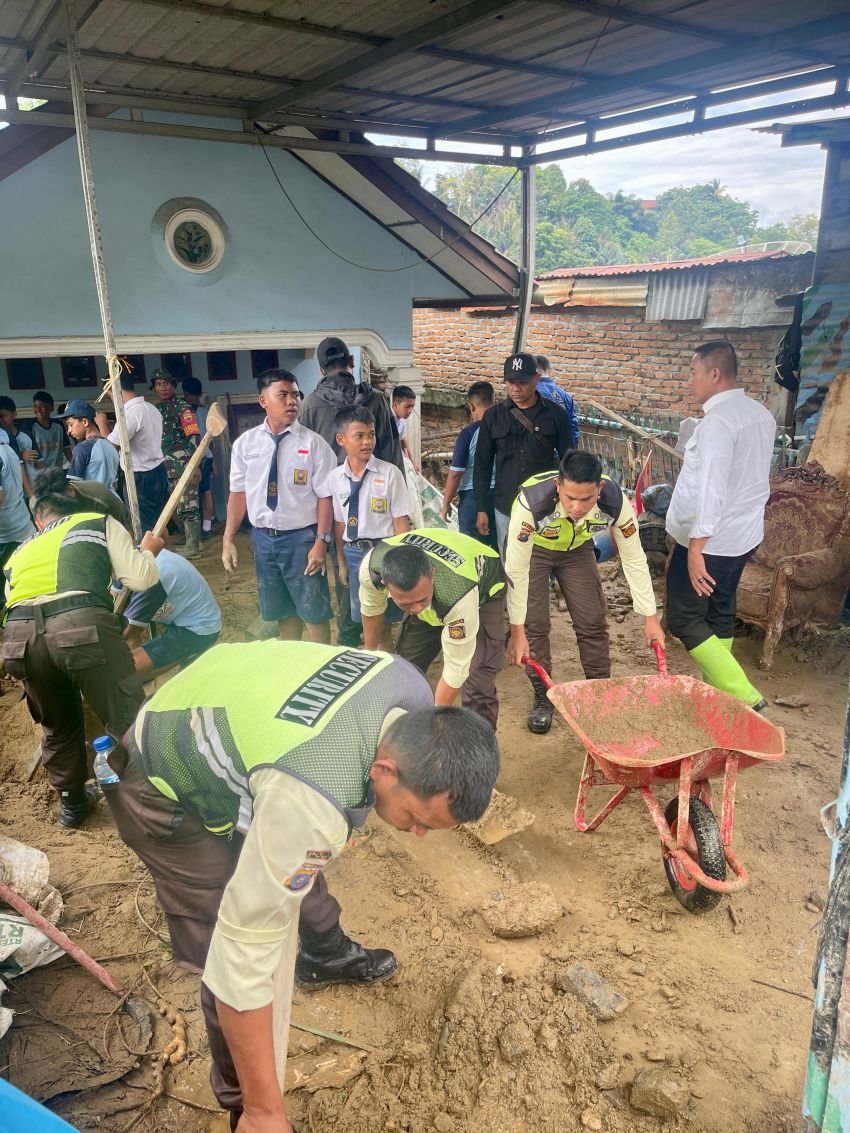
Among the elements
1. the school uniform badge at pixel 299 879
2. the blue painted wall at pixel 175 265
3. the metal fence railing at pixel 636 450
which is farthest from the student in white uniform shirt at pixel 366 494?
the metal fence railing at pixel 636 450

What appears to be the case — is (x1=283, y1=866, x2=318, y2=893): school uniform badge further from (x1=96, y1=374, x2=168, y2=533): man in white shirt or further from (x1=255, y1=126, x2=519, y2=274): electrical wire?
(x1=255, y1=126, x2=519, y2=274): electrical wire

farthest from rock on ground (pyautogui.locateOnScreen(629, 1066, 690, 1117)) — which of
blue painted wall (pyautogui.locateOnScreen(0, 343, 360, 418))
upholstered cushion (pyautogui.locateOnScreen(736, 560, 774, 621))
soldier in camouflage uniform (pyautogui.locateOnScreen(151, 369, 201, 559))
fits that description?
blue painted wall (pyautogui.locateOnScreen(0, 343, 360, 418))

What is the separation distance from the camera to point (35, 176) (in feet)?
19.0

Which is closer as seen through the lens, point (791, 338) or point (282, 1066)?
Answer: point (282, 1066)

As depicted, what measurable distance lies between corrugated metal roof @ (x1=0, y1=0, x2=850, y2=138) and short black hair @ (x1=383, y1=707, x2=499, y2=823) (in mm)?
3795

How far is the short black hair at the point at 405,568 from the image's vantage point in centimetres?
309

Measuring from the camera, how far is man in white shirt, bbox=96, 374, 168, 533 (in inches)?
270

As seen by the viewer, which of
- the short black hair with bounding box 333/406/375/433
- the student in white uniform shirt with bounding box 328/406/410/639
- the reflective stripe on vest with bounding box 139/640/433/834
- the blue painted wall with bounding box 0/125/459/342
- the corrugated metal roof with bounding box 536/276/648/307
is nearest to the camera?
the reflective stripe on vest with bounding box 139/640/433/834

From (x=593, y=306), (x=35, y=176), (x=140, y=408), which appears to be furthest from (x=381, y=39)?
(x=593, y=306)

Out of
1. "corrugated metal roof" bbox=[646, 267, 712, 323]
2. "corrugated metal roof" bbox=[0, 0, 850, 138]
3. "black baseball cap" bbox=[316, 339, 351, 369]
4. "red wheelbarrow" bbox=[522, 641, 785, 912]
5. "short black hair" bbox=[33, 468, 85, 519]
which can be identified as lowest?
"red wheelbarrow" bbox=[522, 641, 785, 912]

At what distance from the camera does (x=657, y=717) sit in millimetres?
3654

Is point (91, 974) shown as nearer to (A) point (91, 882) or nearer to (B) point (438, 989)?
(A) point (91, 882)

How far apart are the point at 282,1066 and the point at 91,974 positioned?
1.26 metres

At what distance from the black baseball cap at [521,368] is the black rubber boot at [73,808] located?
147 inches
